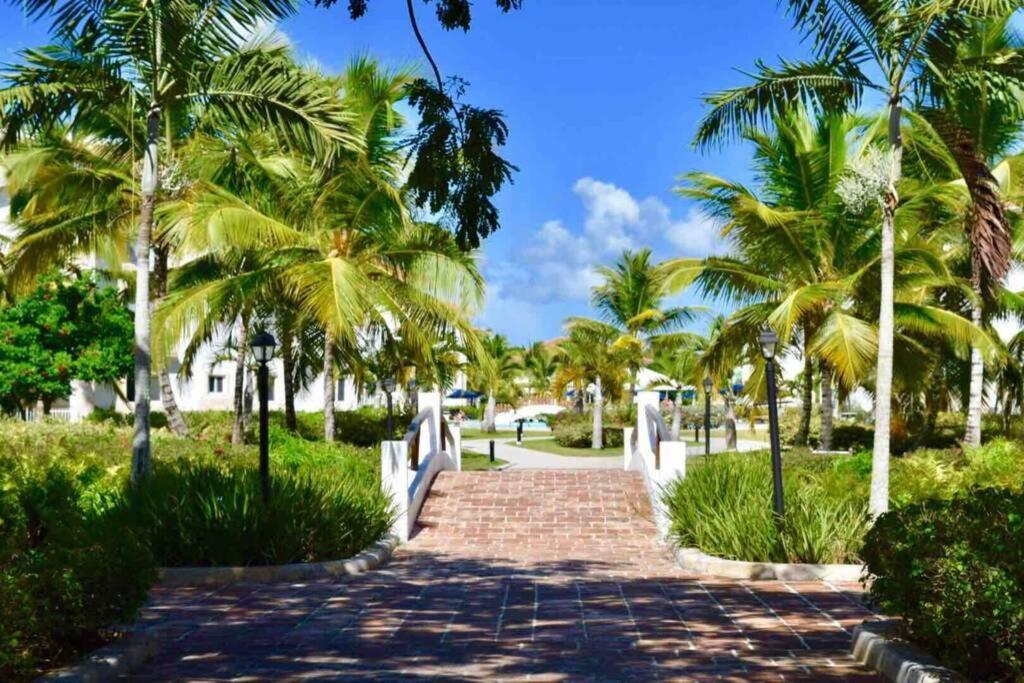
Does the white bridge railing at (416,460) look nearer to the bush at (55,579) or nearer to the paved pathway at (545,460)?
the paved pathway at (545,460)

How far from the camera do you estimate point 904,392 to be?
27.5 meters

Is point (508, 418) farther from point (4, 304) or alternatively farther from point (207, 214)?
point (207, 214)

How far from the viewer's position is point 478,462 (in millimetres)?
34438

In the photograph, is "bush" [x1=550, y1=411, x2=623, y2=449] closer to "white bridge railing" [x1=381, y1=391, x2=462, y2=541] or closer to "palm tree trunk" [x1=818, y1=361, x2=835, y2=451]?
"palm tree trunk" [x1=818, y1=361, x2=835, y2=451]

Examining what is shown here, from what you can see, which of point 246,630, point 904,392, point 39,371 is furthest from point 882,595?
point 39,371

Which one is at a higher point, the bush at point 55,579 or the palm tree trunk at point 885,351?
the palm tree trunk at point 885,351

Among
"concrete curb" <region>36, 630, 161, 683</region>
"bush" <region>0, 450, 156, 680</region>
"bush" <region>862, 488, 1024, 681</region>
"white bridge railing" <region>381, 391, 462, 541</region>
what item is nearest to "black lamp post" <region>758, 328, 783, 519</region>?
"bush" <region>862, 488, 1024, 681</region>

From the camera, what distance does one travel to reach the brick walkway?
7742 mm

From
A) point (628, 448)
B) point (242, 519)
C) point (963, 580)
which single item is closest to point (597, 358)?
point (628, 448)

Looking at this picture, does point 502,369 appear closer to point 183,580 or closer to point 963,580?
point 183,580

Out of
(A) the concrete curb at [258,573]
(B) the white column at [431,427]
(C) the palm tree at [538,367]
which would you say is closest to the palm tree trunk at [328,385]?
(B) the white column at [431,427]

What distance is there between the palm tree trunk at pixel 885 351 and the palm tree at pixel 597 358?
2800 centimetres

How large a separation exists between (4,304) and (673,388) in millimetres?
28001

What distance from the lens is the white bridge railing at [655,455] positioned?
1683cm
